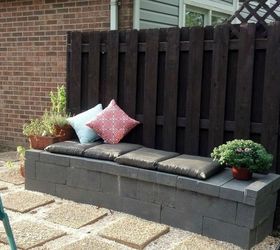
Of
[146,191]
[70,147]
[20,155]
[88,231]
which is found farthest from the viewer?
[20,155]

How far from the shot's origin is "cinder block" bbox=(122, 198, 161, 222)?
375cm

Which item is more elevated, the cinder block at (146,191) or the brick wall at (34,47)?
the brick wall at (34,47)

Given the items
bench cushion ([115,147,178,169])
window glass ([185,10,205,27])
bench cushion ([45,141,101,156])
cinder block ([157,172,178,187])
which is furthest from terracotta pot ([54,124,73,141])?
window glass ([185,10,205,27])

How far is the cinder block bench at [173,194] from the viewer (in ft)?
10.7

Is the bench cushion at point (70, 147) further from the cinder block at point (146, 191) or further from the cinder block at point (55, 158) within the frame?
the cinder block at point (146, 191)

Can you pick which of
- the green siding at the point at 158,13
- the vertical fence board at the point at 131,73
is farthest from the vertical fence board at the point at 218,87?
the green siding at the point at 158,13

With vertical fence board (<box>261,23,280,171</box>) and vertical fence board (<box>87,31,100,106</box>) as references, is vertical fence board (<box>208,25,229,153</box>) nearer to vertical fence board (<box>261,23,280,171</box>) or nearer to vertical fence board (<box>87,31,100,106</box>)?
vertical fence board (<box>261,23,280,171</box>)

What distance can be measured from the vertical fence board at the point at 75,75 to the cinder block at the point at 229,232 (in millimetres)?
2188

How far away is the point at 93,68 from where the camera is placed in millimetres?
4793

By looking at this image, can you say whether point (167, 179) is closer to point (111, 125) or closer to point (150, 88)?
point (111, 125)

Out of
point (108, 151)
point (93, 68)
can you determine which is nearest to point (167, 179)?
point (108, 151)

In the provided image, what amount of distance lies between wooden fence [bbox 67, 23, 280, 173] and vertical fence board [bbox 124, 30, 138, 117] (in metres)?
0.01

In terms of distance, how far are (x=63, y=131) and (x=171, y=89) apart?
129cm

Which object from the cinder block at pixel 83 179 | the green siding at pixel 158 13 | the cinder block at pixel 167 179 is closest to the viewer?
the cinder block at pixel 167 179
